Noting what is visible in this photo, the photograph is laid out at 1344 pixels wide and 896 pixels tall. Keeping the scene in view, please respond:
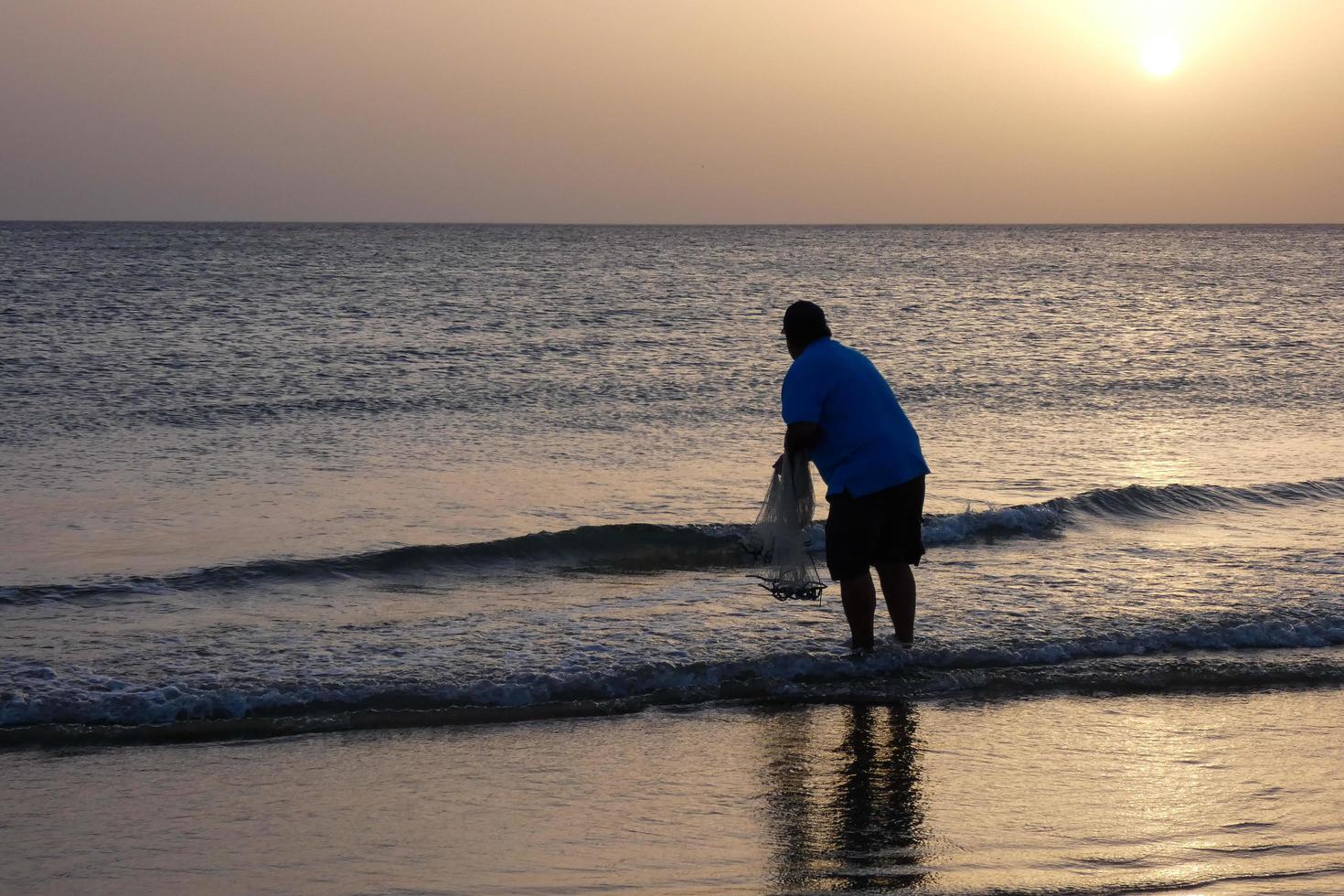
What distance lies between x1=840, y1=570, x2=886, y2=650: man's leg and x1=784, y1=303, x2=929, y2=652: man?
1 centimetres

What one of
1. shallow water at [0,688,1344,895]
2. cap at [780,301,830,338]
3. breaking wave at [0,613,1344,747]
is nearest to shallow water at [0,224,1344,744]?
breaking wave at [0,613,1344,747]

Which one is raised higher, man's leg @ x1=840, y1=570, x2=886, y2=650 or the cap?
the cap

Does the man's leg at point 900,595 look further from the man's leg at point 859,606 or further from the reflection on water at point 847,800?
the reflection on water at point 847,800

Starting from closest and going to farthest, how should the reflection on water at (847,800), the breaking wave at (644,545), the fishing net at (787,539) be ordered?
the reflection on water at (847,800) → the fishing net at (787,539) → the breaking wave at (644,545)

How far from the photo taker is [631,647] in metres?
6.40

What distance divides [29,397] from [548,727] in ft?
45.3

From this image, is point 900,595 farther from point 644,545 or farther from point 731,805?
point 644,545

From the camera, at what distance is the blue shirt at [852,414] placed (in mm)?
5750

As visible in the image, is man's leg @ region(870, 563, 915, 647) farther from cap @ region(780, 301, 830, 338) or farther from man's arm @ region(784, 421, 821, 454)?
cap @ region(780, 301, 830, 338)

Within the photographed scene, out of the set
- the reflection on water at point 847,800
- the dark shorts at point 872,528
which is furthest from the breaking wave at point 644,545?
the reflection on water at point 847,800

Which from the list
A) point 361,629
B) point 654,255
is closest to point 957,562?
point 361,629

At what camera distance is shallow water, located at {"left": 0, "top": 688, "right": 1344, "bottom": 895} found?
150 inches

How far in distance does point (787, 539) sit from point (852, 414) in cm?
80

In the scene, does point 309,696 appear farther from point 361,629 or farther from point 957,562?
point 957,562
